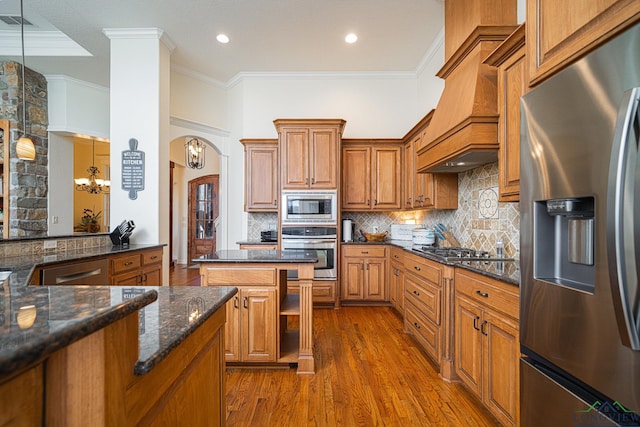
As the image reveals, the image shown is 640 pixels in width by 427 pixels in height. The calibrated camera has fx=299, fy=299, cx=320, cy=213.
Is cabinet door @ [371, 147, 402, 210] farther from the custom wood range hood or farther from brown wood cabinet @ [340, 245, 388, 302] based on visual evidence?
the custom wood range hood

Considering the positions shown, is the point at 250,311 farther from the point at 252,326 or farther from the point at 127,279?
the point at 127,279

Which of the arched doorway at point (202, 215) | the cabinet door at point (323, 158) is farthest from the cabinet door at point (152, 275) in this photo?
the arched doorway at point (202, 215)

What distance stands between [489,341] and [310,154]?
306 centimetres

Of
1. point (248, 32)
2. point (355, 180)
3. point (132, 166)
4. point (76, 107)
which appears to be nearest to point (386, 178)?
point (355, 180)

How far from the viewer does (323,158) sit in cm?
415

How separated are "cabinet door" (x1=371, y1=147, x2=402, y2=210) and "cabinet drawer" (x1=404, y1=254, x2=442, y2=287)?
4.39 feet

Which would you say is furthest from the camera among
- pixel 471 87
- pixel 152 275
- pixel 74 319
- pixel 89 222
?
pixel 89 222

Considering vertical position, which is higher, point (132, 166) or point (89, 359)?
point (132, 166)

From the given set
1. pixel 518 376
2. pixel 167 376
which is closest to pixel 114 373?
pixel 167 376

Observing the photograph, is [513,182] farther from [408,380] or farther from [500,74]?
[408,380]

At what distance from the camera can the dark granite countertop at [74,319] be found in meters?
0.39

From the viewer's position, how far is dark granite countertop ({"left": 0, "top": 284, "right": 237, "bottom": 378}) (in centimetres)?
39

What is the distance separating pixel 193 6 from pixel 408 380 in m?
4.19

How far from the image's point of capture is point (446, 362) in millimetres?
2324
